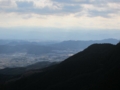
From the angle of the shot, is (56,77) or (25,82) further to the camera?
(25,82)

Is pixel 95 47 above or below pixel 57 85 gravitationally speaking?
above

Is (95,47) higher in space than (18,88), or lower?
higher

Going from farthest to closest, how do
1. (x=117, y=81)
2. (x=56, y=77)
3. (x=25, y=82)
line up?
(x=25, y=82) → (x=56, y=77) → (x=117, y=81)

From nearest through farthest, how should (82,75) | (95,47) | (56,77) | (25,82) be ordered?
(82,75)
(56,77)
(25,82)
(95,47)

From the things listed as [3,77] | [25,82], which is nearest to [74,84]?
[25,82]

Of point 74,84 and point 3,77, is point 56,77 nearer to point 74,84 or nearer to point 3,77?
point 74,84

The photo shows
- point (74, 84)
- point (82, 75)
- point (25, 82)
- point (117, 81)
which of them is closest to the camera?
point (117, 81)

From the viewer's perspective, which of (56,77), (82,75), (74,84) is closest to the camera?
(74,84)

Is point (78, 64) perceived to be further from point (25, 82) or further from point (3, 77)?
point (3, 77)

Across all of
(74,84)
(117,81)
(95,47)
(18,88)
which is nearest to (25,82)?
(18,88)
